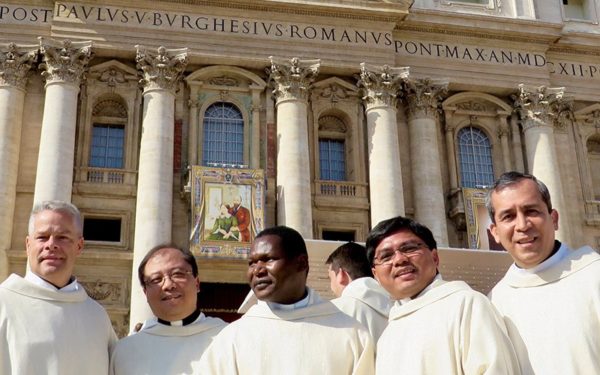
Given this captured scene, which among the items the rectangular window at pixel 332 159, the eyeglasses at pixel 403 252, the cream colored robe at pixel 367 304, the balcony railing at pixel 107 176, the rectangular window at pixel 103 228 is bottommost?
the cream colored robe at pixel 367 304

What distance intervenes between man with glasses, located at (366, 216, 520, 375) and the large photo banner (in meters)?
13.7

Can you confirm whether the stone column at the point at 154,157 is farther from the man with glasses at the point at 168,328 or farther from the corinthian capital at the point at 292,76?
the man with glasses at the point at 168,328

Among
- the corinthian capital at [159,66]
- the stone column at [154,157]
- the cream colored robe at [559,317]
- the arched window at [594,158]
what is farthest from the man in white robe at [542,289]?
the arched window at [594,158]

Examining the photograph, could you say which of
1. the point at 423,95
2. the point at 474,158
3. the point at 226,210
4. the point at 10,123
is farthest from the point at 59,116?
the point at 474,158

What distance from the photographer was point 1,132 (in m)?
17.6

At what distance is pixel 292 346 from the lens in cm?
386

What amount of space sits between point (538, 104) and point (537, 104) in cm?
3

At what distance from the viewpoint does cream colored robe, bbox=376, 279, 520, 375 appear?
3379 millimetres

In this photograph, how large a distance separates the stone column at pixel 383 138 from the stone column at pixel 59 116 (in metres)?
8.10

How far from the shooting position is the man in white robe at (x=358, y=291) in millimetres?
4945

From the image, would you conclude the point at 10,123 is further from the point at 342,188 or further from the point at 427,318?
the point at 427,318

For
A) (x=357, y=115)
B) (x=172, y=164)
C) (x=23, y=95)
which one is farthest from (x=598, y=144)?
(x=23, y=95)

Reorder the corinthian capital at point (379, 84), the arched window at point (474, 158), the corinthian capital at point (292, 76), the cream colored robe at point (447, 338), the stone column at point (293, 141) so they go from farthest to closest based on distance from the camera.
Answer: the arched window at point (474, 158), the corinthian capital at point (379, 84), the corinthian capital at point (292, 76), the stone column at point (293, 141), the cream colored robe at point (447, 338)

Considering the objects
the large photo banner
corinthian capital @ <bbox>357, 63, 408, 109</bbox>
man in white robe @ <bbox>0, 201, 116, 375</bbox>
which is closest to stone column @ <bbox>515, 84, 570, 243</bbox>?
corinthian capital @ <bbox>357, 63, 408, 109</bbox>
